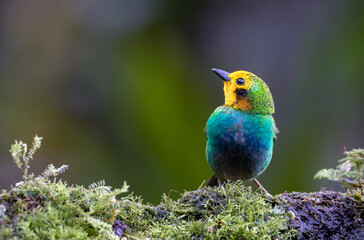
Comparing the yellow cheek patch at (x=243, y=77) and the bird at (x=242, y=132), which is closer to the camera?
the bird at (x=242, y=132)

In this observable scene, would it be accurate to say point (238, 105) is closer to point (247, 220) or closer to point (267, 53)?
point (247, 220)

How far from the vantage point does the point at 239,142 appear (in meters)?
3.15

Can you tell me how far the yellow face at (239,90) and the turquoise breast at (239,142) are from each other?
0.06m

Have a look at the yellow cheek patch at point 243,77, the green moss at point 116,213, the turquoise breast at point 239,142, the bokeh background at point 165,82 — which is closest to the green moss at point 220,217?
the green moss at point 116,213

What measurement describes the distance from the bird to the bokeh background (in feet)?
9.95

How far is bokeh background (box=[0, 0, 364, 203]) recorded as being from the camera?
6434 mm

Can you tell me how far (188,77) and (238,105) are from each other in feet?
11.4

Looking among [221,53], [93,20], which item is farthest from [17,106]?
[221,53]

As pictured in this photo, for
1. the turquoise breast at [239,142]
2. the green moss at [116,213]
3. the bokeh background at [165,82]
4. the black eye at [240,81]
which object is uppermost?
the bokeh background at [165,82]

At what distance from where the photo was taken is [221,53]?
6.87 meters

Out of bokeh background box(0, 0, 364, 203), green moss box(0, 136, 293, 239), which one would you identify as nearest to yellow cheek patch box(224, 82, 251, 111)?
green moss box(0, 136, 293, 239)

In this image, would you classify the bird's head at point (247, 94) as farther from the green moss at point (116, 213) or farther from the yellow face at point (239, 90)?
the green moss at point (116, 213)

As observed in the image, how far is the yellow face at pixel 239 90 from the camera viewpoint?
332 cm

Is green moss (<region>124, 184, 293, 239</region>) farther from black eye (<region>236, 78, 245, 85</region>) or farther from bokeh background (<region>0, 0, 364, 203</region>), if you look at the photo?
bokeh background (<region>0, 0, 364, 203</region>)
